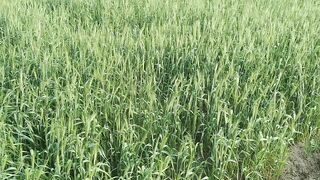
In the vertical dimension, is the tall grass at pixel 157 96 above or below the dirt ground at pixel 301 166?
above

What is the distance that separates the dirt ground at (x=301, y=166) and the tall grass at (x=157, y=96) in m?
0.09

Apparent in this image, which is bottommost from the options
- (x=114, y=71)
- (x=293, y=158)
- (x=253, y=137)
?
(x=293, y=158)

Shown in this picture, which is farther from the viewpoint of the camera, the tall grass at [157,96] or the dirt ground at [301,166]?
the dirt ground at [301,166]

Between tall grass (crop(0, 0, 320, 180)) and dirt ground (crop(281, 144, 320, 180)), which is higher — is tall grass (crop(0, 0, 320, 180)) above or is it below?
above

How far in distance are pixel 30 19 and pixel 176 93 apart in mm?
1825

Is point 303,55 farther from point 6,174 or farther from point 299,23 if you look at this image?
point 6,174

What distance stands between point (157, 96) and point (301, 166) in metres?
0.98

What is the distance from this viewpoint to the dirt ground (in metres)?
2.43

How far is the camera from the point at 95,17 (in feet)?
13.5

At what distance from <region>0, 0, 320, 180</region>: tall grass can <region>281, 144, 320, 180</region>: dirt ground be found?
86 millimetres

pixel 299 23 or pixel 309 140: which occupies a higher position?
pixel 299 23

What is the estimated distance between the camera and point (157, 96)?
8.94 feet

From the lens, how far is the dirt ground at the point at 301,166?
95.7 inches

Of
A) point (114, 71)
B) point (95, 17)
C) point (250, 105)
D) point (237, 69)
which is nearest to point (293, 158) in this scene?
point (250, 105)
